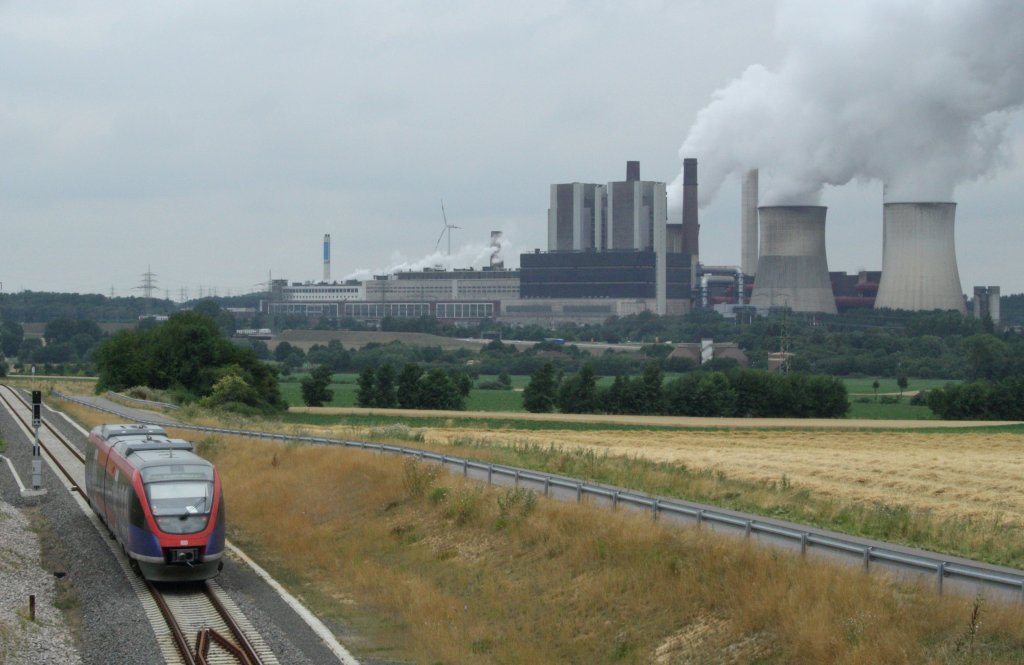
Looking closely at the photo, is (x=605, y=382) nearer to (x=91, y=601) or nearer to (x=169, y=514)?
(x=169, y=514)

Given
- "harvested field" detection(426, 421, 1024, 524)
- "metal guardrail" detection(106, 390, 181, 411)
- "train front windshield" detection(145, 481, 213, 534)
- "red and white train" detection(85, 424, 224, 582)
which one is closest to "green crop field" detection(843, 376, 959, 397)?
"harvested field" detection(426, 421, 1024, 524)

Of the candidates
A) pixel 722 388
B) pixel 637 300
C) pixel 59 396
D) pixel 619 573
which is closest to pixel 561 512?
pixel 619 573

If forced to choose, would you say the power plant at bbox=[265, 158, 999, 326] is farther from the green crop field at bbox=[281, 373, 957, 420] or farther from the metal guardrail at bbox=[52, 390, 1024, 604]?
the metal guardrail at bbox=[52, 390, 1024, 604]

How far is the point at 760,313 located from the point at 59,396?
118 metres

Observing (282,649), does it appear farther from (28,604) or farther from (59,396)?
(59,396)

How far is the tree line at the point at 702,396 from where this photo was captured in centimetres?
8006

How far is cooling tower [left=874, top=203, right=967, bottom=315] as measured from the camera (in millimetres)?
127125

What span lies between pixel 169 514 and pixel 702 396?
203 feet

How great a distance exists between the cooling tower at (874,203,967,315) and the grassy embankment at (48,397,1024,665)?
108653 mm

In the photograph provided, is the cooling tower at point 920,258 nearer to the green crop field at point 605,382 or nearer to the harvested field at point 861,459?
the green crop field at point 605,382

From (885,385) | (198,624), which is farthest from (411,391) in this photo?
(198,624)

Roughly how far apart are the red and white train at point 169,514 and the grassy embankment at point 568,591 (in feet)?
6.17

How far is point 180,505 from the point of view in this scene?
21.0m

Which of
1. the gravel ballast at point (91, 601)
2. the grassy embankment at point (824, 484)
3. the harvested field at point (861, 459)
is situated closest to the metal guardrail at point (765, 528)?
the grassy embankment at point (824, 484)
